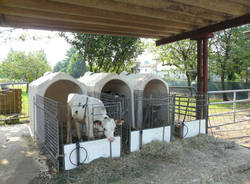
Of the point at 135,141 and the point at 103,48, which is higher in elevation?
the point at 103,48

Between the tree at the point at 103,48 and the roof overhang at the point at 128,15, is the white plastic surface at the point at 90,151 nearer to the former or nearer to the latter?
the roof overhang at the point at 128,15

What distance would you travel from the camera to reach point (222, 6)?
3.82m

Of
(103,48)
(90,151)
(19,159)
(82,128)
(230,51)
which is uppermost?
(230,51)

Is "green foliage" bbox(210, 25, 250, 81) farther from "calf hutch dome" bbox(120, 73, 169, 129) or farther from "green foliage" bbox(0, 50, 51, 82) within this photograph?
"green foliage" bbox(0, 50, 51, 82)

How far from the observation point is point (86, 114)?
4359mm

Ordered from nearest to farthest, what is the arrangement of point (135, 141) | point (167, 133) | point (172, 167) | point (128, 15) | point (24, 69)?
1. point (172, 167)
2. point (128, 15)
3. point (135, 141)
4. point (167, 133)
5. point (24, 69)

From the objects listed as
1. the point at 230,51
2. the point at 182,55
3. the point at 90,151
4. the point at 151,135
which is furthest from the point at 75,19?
the point at 182,55

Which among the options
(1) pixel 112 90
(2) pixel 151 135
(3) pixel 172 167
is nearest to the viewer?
(3) pixel 172 167

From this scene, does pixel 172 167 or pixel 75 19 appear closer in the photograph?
pixel 172 167

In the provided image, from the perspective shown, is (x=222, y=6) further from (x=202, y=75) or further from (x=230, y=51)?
(x=230, y=51)

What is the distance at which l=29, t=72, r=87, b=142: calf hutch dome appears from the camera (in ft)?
16.2

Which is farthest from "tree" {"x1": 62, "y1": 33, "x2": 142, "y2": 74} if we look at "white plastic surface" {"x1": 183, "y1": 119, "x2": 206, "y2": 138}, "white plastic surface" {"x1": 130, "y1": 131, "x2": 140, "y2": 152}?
"white plastic surface" {"x1": 130, "y1": 131, "x2": 140, "y2": 152}

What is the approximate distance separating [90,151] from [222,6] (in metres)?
3.77

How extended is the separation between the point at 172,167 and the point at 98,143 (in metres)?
1.46
